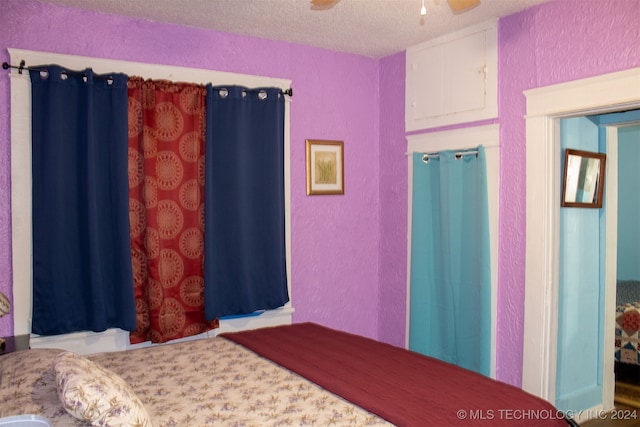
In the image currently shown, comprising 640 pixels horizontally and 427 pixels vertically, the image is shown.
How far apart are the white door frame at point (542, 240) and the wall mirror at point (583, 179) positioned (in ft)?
0.64

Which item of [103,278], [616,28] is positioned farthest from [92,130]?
[616,28]

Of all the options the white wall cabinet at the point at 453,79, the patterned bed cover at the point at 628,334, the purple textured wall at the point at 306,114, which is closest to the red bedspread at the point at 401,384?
the purple textured wall at the point at 306,114

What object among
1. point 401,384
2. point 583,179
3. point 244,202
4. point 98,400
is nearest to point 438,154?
point 583,179

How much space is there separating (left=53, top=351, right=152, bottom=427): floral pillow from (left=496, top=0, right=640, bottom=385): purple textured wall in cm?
255

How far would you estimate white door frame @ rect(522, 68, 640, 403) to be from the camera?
329cm

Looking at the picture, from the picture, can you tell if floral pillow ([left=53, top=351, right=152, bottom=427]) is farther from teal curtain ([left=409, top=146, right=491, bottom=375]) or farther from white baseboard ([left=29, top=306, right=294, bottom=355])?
teal curtain ([left=409, top=146, right=491, bottom=375])

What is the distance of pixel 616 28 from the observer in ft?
9.48

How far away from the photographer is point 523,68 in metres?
3.40

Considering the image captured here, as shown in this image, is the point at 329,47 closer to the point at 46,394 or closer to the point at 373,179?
the point at 373,179

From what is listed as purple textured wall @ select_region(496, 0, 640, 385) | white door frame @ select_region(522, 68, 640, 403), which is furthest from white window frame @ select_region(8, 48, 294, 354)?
white door frame @ select_region(522, 68, 640, 403)

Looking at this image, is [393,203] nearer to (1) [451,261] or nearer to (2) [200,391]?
(1) [451,261]

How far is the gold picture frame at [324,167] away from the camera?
4.20m

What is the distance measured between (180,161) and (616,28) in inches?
107

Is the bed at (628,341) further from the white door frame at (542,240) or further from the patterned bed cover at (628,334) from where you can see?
the white door frame at (542,240)
